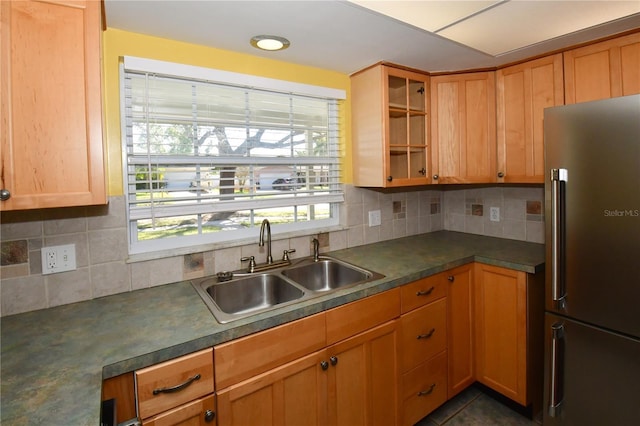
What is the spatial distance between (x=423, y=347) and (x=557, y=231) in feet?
2.95

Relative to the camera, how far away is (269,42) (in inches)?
65.6

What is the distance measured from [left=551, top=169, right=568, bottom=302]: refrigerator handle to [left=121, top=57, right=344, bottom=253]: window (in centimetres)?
122

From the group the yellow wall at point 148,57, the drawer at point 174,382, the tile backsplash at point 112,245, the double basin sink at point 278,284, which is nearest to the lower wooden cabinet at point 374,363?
the drawer at point 174,382

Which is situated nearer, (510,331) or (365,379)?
(365,379)

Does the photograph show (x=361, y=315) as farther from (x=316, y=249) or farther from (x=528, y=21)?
(x=528, y=21)

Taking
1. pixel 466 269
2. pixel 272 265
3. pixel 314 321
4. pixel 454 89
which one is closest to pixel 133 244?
pixel 272 265

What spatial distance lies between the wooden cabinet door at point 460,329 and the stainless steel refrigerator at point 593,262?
433 mm

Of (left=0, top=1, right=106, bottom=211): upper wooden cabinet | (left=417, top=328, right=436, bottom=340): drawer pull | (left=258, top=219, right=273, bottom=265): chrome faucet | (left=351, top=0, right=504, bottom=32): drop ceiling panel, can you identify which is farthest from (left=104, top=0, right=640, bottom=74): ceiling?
(left=417, top=328, right=436, bottom=340): drawer pull

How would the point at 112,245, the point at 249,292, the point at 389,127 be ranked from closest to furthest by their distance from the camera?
the point at 112,245
the point at 249,292
the point at 389,127

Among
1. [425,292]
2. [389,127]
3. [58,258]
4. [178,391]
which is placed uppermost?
[389,127]

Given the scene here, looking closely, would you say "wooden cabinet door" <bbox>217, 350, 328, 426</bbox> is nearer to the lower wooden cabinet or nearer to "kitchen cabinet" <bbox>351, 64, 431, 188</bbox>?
the lower wooden cabinet

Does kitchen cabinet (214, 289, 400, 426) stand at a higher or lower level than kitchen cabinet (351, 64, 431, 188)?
lower

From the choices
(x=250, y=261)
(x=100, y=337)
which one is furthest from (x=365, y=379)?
(x=100, y=337)

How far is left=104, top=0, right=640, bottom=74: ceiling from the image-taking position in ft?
4.52
